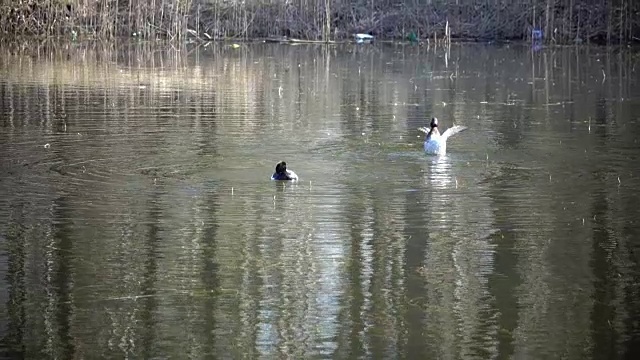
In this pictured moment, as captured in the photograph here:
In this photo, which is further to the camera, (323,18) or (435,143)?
(323,18)

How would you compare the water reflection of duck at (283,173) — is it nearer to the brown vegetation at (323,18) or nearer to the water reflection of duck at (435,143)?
the water reflection of duck at (435,143)

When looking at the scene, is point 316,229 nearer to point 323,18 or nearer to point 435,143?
point 435,143

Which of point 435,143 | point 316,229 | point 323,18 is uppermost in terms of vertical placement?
point 323,18

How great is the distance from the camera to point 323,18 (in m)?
40.7

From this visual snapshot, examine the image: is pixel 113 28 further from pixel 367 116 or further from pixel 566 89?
pixel 367 116

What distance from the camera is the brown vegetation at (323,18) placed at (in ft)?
128

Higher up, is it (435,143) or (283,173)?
(435,143)

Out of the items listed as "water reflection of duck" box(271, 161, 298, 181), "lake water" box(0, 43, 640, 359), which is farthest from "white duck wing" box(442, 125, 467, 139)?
"water reflection of duck" box(271, 161, 298, 181)

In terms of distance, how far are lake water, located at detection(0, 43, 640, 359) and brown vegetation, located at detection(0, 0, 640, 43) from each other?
17.3 metres

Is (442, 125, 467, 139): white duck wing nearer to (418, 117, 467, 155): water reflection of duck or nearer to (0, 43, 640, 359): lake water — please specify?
(0, 43, 640, 359): lake water

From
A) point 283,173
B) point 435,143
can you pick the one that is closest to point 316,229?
point 283,173

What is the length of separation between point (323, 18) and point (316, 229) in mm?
30569

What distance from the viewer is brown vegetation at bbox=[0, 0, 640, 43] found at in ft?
128

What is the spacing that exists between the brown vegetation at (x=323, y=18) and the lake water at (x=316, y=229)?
1735cm
